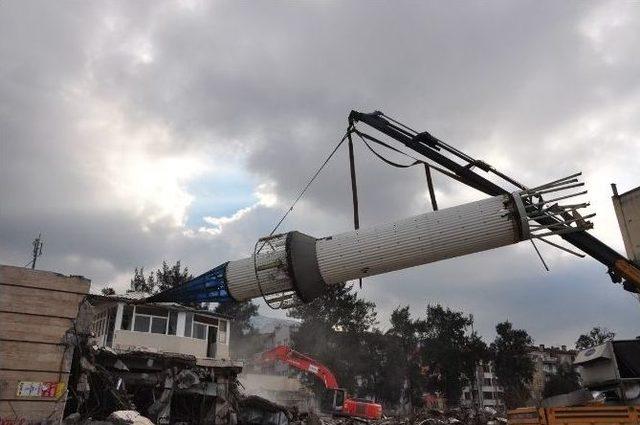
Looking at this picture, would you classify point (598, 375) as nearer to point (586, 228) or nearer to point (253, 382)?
point (586, 228)

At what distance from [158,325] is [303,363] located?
34.8ft

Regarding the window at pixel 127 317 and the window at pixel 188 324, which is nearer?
the window at pixel 127 317

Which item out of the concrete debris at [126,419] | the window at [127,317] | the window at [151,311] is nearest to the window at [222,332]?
the window at [151,311]

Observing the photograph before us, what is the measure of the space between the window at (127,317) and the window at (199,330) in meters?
3.86

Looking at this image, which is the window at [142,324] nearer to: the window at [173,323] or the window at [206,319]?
the window at [173,323]

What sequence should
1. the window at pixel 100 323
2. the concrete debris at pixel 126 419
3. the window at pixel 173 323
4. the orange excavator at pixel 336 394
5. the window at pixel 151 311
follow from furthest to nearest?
1. the orange excavator at pixel 336 394
2. the window at pixel 173 323
3. the window at pixel 151 311
4. the window at pixel 100 323
5. the concrete debris at pixel 126 419

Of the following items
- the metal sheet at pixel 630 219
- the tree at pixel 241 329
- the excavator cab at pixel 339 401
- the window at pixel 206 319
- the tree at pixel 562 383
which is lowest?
the excavator cab at pixel 339 401

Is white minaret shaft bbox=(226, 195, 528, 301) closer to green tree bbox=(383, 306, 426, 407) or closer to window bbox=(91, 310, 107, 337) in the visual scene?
window bbox=(91, 310, 107, 337)

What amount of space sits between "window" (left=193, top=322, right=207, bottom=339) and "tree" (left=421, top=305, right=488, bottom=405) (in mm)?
40465

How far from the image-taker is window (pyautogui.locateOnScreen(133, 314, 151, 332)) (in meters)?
27.0

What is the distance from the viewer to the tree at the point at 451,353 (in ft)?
207

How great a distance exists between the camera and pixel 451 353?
63.3 metres

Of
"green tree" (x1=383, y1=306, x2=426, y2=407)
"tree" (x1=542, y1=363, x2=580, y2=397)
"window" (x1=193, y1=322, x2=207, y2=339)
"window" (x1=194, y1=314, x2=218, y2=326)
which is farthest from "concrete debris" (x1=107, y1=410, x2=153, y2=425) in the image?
"tree" (x1=542, y1=363, x2=580, y2=397)

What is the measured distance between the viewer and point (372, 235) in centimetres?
1127
